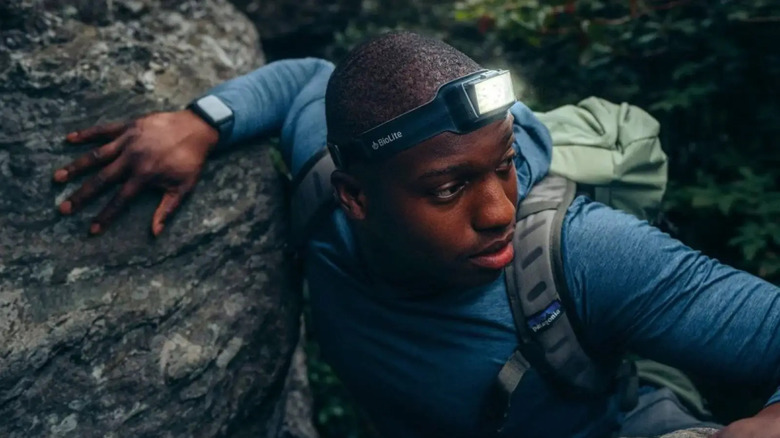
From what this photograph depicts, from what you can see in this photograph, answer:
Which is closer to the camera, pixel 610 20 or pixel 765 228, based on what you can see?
pixel 765 228

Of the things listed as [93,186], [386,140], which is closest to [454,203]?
[386,140]

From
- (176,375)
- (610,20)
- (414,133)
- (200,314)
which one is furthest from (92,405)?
(610,20)

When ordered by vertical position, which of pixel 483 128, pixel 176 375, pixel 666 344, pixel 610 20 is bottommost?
pixel 176 375

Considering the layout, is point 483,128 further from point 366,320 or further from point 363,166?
point 366,320

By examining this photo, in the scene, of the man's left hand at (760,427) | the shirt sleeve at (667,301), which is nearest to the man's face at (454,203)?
the shirt sleeve at (667,301)

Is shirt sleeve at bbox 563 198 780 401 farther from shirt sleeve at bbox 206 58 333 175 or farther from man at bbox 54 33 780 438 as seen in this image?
shirt sleeve at bbox 206 58 333 175

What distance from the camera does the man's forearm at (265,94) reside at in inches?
125

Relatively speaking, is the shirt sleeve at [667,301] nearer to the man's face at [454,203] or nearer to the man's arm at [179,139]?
the man's face at [454,203]

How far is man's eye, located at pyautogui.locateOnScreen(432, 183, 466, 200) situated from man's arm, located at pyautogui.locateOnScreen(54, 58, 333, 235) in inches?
29.5

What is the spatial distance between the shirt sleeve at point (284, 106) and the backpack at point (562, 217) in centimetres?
16

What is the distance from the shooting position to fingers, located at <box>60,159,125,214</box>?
286 cm

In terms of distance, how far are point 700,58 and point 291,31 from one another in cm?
240

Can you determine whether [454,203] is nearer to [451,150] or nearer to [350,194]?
[451,150]

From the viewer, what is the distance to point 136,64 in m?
3.39
